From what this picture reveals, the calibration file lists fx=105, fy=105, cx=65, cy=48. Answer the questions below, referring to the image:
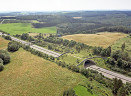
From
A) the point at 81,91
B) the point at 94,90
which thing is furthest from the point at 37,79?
the point at 94,90

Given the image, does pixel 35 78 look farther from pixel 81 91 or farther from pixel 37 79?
pixel 81 91

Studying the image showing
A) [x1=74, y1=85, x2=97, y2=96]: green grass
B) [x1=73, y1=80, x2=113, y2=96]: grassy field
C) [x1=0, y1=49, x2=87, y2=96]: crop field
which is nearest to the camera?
[x1=74, y1=85, x2=97, y2=96]: green grass

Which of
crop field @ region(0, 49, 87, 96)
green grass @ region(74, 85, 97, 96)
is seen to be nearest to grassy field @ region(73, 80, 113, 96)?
green grass @ region(74, 85, 97, 96)

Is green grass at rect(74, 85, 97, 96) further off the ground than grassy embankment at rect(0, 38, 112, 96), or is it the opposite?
grassy embankment at rect(0, 38, 112, 96)

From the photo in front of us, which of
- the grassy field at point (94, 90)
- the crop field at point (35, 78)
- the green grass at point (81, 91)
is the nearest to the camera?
the green grass at point (81, 91)

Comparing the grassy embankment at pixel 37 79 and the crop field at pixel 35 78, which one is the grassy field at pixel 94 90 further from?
the crop field at pixel 35 78

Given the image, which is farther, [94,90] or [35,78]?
[35,78]

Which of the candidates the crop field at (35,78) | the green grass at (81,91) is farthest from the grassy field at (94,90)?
the crop field at (35,78)

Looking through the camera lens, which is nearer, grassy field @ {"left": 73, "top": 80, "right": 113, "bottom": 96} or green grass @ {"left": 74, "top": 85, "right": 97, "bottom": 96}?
green grass @ {"left": 74, "top": 85, "right": 97, "bottom": 96}

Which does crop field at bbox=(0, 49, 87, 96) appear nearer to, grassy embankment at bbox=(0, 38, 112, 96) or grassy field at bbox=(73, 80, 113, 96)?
grassy embankment at bbox=(0, 38, 112, 96)
